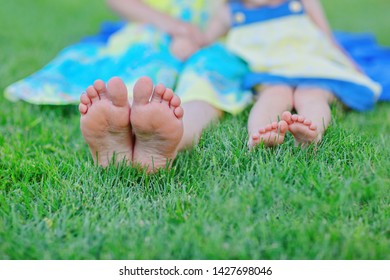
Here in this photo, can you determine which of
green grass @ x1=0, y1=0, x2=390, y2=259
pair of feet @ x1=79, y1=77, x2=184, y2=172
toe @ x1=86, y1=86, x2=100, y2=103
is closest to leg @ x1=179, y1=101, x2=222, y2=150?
green grass @ x1=0, y1=0, x2=390, y2=259

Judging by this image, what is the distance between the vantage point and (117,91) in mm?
1601

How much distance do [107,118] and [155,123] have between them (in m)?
0.15

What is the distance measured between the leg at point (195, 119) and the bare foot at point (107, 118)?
0.23 meters

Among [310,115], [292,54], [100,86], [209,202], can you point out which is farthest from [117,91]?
[292,54]

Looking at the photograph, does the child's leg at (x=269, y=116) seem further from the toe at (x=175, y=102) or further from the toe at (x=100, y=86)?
the toe at (x=100, y=86)

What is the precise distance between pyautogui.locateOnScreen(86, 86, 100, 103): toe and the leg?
355mm

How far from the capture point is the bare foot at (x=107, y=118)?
1.62 metres

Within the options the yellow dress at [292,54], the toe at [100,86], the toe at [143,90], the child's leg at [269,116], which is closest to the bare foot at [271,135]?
the child's leg at [269,116]

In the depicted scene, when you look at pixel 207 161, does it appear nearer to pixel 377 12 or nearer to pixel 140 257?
pixel 140 257

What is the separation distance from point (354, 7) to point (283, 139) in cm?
439

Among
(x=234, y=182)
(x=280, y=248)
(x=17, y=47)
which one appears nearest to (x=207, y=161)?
(x=234, y=182)

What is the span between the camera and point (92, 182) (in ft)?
5.40

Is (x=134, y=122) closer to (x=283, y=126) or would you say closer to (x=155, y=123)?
(x=155, y=123)

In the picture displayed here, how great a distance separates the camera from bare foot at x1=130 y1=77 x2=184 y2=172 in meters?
1.61
